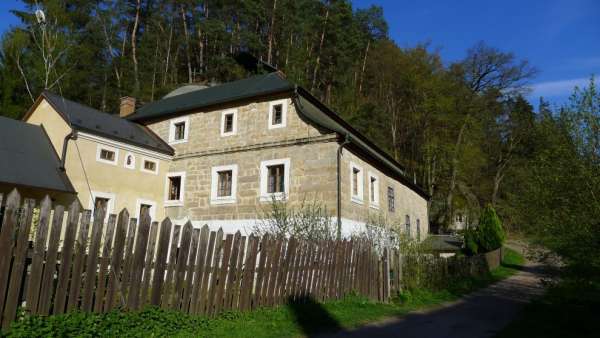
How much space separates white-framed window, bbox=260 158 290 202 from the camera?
15406mm

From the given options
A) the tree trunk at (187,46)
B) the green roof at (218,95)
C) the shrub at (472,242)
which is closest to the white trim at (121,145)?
the green roof at (218,95)

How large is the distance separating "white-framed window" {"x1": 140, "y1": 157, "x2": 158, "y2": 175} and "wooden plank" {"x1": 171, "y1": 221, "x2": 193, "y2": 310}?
12.1 metres

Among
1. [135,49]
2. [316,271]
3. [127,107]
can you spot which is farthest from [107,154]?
[135,49]

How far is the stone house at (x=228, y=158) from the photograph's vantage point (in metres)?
15.0

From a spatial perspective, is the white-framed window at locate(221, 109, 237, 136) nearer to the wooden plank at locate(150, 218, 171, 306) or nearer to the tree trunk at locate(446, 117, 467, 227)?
the wooden plank at locate(150, 218, 171, 306)

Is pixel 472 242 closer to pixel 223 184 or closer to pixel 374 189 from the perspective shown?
pixel 374 189

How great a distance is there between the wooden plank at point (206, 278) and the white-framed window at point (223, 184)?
9732 mm

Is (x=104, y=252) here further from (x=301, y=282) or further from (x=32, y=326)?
(x=301, y=282)

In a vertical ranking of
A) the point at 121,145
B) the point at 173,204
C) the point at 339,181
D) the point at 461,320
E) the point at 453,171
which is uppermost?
the point at 453,171

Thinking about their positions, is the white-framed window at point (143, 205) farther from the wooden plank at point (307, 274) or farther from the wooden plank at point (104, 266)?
the wooden plank at point (104, 266)

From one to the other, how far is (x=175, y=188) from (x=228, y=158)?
3.38 meters

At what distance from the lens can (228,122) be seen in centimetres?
1789

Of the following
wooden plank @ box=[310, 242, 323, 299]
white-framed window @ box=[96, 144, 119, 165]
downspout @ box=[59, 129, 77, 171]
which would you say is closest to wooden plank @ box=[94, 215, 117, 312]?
wooden plank @ box=[310, 242, 323, 299]

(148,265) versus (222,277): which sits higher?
(148,265)
